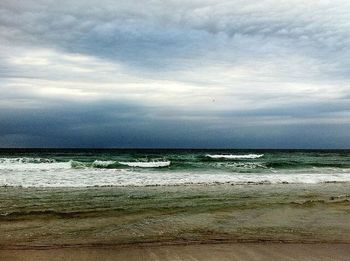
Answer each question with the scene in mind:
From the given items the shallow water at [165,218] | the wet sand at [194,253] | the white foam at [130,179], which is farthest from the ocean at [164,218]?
the white foam at [130,179]

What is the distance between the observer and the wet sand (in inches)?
216

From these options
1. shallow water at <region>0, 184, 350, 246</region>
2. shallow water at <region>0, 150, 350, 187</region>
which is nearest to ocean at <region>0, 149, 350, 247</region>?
shallow water at <region>0, 184, 350, 246</region>

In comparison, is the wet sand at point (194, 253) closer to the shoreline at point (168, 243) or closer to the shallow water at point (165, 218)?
the shoreline at point (168, 243)

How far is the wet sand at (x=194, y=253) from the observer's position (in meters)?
5.48

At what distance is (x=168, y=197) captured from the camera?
41.4ft

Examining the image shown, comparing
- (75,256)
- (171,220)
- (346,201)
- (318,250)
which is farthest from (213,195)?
(75,256)

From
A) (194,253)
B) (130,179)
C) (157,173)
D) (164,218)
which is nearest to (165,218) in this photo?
(164,218)

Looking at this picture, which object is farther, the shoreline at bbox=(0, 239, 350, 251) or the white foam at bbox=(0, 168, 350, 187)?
the white foam at bbox=(0, 168, 350, 187)

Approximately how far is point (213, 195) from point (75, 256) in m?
8.32

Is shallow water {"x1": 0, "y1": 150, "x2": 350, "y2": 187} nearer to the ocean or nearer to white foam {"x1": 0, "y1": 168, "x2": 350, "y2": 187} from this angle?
white foam {"x1": 0, "y1": 168, "x2": 350, "y2": 187}

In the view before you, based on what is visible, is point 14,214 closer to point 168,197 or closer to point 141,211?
point 141,211

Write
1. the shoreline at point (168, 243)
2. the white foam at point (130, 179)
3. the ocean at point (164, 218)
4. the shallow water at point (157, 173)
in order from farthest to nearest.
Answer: the shallow water at point (157, 173) → the white foam at point (130, 179) → the ocean at point (164, 218) → the shoreline at point (168, 243)

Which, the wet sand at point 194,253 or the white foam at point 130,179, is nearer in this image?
the wet sand at point 194,253

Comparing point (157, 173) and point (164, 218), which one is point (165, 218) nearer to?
point (164, 218)
